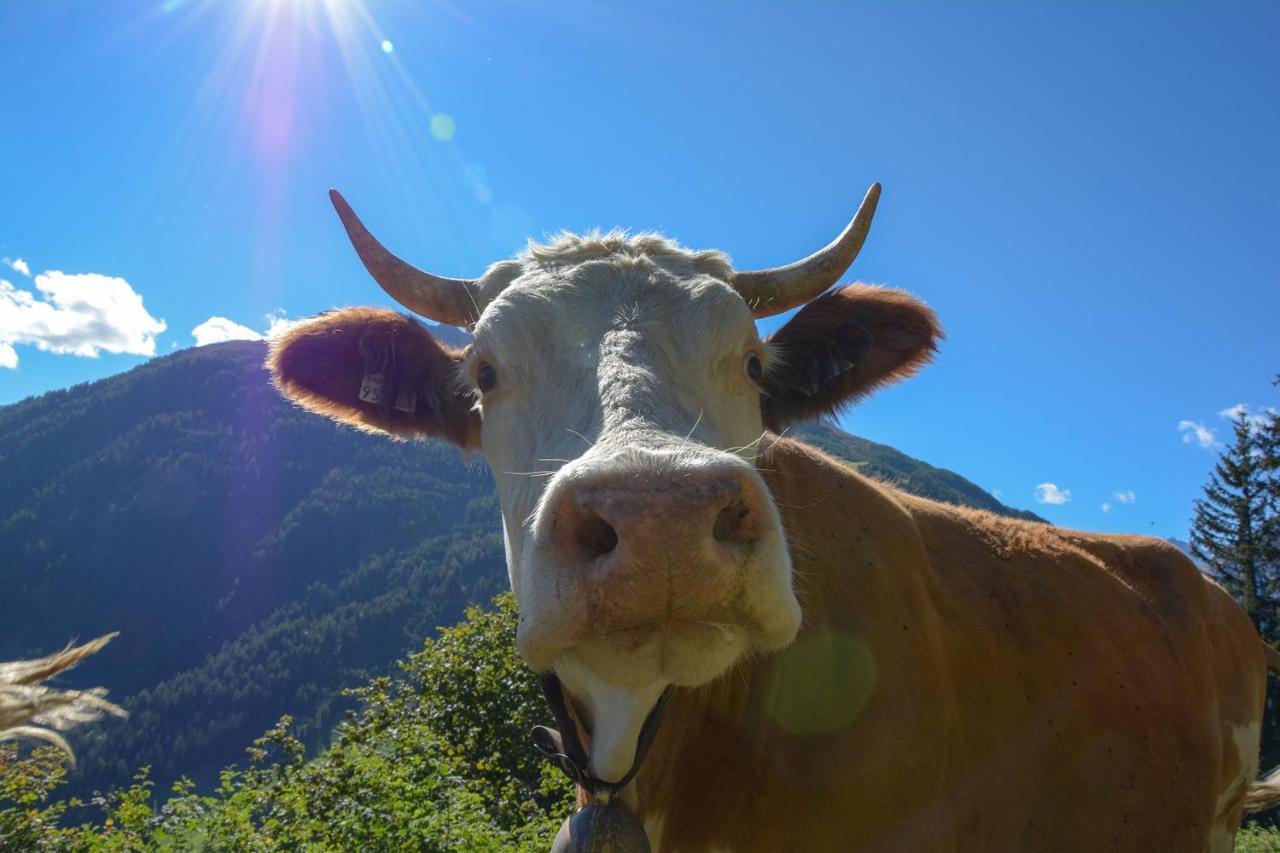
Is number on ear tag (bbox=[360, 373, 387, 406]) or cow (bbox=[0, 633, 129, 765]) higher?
number on ear tag (bbox=[360, 373, 387, 406])

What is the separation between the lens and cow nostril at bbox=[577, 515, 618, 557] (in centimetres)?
186

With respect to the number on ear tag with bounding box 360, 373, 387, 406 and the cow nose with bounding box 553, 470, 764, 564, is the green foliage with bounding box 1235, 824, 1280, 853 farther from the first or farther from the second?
the number on ear tag with bounding box 360, 373, 387, 406

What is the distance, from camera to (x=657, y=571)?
1751mm

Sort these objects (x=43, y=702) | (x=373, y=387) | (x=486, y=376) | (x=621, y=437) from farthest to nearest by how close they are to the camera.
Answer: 1. (x=373, y=387)
2. (x=486, y=376)
3. (x=43, y=702)
4. (x=621, y=437)

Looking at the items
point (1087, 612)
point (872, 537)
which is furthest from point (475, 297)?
point (1087, 612)

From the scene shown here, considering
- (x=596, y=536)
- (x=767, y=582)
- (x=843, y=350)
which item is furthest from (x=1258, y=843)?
(x=596, y=536)

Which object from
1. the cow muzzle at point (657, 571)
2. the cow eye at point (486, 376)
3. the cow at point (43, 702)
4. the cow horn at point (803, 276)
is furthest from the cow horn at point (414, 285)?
the cow muzzle at point (657, 571)

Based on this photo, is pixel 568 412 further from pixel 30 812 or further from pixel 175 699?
pixel 175 699

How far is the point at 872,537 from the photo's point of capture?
3.52 metres

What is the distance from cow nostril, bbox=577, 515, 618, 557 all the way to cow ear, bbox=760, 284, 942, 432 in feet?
7.12

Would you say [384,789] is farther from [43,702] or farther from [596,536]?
[596,536]

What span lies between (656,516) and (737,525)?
0.99 feet

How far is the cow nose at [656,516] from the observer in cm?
172

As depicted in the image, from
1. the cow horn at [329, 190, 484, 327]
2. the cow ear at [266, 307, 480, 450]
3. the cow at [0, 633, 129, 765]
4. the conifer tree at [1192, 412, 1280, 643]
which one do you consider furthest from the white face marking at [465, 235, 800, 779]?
the conifer tree at [1192, 412, 1280, 643]
